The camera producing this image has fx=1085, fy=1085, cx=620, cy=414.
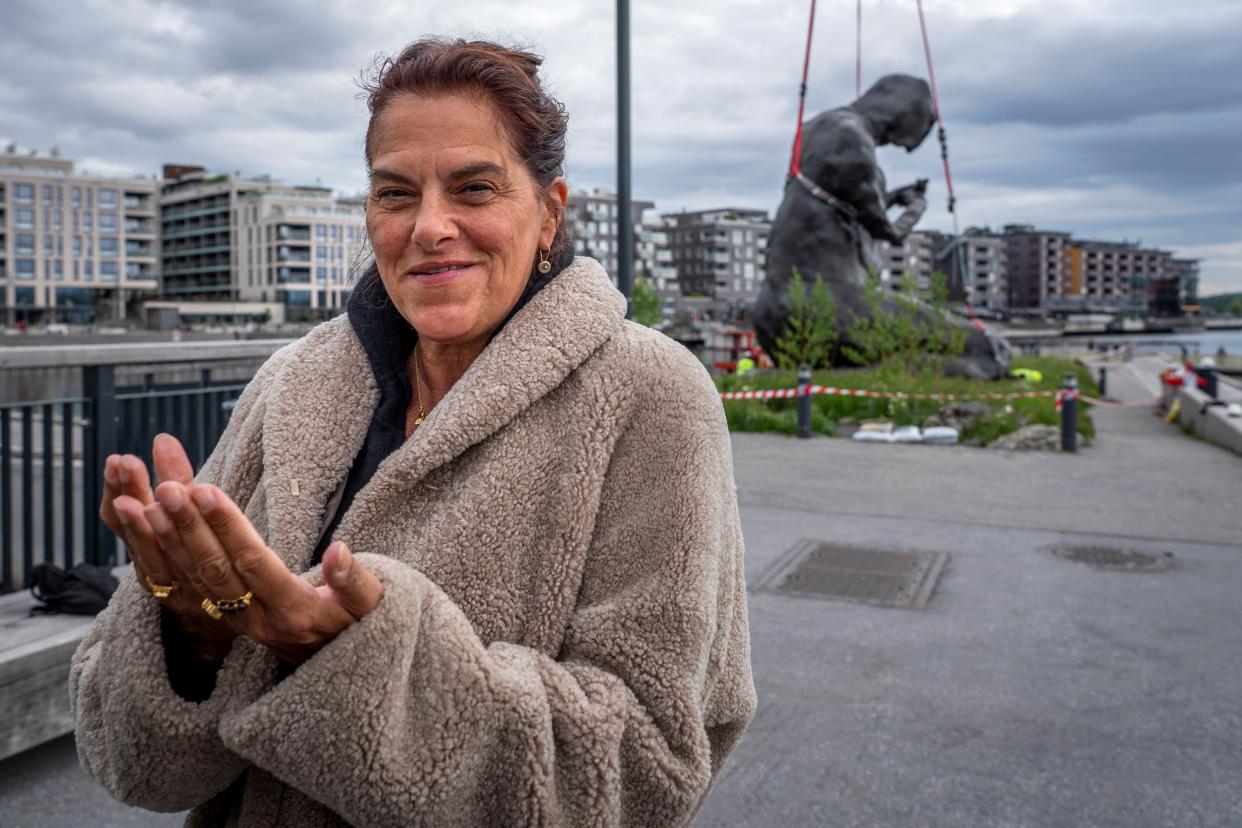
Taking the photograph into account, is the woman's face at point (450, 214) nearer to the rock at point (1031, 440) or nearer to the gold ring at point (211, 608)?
the gold ring at point (211, 608)

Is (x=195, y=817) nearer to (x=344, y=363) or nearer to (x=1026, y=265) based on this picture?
(x=344, y=363)

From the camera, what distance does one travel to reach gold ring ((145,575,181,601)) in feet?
4.18

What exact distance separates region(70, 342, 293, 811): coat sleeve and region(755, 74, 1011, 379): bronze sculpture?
17.4 metres

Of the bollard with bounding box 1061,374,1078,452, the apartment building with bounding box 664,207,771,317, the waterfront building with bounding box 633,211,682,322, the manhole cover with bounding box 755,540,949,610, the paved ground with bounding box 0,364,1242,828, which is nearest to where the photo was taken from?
the paved ground with bounding box 0,364,1242,828

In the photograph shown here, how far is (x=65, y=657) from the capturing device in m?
3.82

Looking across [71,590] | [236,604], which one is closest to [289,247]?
[71,590]

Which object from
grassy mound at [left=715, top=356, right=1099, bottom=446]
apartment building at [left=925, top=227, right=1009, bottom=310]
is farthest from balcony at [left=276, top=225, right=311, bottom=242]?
grassy mound at [left=715, top=356, right=1099, bottom=446]

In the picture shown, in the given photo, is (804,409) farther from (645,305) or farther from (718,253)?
(718,253)

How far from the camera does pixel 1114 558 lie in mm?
7059

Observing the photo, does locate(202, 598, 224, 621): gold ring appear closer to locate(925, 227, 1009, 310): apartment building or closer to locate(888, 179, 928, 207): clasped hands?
locate(888, 179, 928, 207): clasped hands

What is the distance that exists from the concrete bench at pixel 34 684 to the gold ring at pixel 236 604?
2836mm

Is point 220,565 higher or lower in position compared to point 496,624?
higher

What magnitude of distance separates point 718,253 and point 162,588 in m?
155

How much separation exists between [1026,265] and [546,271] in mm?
202642
